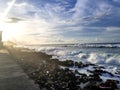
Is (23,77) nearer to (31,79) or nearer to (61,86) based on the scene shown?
(31,79)

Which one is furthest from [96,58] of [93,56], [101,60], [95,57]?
[93,56]

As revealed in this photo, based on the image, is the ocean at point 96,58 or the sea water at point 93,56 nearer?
the ocean at point 96,58

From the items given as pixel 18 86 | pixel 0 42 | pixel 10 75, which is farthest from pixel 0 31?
pixel 18 86

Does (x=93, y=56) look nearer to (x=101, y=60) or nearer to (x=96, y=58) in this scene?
(x=96, y=58)

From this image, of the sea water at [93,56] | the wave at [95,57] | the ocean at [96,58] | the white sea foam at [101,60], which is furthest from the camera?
the wave at [95,57]

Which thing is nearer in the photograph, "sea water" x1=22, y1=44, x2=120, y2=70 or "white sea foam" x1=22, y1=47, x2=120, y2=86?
"white sea foam" x1=22, y1=47, x2=120, y2=86

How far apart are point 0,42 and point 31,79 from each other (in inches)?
1400

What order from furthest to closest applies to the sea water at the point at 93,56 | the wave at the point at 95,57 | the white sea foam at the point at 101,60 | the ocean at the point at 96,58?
1. the wave at the point at 95,57
2. the sea water at the point at 93,56
3. the ocean at the point at 96,58
4. the white sea foam at the point at 101,60

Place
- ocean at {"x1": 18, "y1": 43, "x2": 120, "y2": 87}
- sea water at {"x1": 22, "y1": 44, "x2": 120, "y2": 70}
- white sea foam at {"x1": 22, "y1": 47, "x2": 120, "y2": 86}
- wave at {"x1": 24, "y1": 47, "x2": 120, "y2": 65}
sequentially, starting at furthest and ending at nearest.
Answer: wave at {"x1": 24, "y1": 47, "x2": 120, "y2": 65}, sea water at {"x1": 22, "y1": 44, "x2": 120, "y2": 70}, ocean at {"x1": 18, "y1": 43, "x2": 120, "y2": 87}, white sea foam at {"x1": 22, "y1": 47, "x2": 120, "y2": 86}

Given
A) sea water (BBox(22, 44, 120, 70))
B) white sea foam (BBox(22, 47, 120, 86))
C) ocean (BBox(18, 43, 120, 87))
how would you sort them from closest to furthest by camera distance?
1. white sea foam (BBox(22, 47, 120, 86))
2. ocean (BBox(18, 43, 120, 87))
3. sea water (BBox(22, 44, 120, 70))

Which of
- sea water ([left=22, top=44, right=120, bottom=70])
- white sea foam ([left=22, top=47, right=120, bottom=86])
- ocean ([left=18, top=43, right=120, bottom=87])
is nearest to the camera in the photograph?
white sea foam ([left=22, top=47, right=120, bottom=86])

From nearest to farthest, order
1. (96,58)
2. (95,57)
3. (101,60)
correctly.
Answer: (101,60), (96,58), (95,57)

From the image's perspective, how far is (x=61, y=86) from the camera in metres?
11.2

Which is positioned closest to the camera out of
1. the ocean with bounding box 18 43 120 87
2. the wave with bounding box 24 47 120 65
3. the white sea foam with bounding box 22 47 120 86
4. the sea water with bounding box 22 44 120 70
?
the white sea foam with bounding box 22 47 120 86
